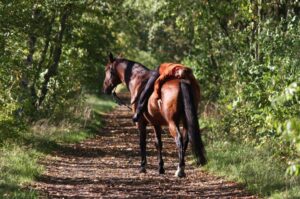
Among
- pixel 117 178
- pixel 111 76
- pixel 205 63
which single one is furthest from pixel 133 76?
pixel 205 63

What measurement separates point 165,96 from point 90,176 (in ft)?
7.93

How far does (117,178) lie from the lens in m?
11.8

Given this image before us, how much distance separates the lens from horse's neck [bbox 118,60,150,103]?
41.3 feet

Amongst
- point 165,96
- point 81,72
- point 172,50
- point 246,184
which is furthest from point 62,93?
point 172,50

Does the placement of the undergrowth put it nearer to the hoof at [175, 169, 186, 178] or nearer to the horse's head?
the horse's head

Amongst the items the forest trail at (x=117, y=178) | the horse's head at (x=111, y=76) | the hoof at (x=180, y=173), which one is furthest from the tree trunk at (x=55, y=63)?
the hoof at (x=180, y=173)

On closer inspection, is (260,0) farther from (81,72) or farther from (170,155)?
(81,72)

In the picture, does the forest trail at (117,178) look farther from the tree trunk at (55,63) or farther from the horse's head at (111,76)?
the tree trunk at (55,63)

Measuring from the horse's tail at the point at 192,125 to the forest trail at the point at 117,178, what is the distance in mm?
596

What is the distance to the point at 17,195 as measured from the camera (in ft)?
28.2

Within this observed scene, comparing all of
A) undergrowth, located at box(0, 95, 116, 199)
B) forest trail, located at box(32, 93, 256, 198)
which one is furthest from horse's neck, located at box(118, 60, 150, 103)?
undergrowth, located at box(0, 95, 116, 199)

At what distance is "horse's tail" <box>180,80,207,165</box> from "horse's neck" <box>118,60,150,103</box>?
186cm

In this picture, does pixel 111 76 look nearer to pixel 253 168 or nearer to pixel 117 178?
pixel 117 178

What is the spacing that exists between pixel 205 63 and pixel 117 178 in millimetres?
10553
